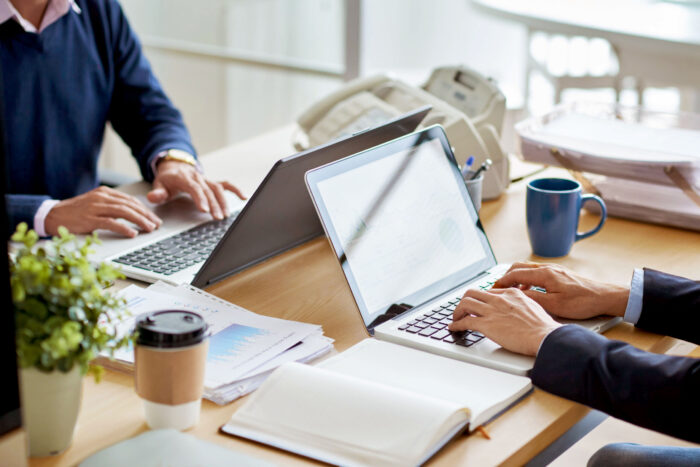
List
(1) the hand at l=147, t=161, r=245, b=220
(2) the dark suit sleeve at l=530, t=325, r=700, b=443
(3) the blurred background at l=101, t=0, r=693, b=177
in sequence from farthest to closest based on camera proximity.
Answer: (3) the blurred background at l=101, t=0, r=693, b=177
(1) the hand at l=147, t=161, r=245, b=220
(2) the dark suit sleeve at l=530, t=325, r=700, b=443

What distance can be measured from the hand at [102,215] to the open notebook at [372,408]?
23.0 inches

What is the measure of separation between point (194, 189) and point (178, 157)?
0.22m

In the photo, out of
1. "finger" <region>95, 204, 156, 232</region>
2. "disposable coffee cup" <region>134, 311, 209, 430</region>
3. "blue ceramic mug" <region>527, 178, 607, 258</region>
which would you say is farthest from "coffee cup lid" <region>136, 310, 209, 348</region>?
"blue ceramic mug" <region>527, 178, 607, 258</region>

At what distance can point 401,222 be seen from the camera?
1.20 m

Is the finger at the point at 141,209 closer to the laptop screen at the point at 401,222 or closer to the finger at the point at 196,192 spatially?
the finger at the point at 196,192

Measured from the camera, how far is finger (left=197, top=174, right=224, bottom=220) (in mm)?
1514

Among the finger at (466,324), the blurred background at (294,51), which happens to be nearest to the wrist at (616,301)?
the finger at (466,324)

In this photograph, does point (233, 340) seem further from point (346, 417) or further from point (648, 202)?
→ point (648, 202)

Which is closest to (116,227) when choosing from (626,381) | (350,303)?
(350,303)

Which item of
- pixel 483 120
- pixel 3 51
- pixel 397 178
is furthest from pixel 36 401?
pixel 3 51

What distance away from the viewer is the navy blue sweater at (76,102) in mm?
1839

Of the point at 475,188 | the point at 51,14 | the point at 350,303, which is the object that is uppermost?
the point at 51,14

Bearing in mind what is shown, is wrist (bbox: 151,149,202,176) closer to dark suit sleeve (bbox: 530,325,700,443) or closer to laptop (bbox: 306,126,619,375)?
laptop (bbox: 306,126,619,375)

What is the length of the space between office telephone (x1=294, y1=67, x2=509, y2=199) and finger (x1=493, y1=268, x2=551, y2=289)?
0.44m
